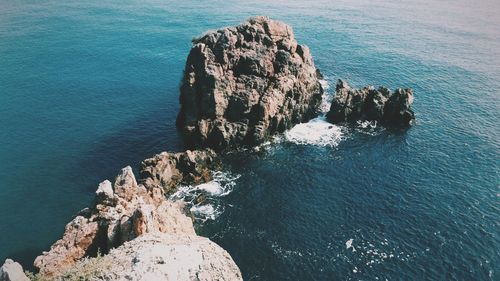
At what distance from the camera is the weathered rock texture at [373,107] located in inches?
4540

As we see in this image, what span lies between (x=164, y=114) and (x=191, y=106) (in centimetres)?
1633

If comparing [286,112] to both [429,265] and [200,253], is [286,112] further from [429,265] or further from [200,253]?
[200,253]

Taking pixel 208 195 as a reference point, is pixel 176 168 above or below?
above

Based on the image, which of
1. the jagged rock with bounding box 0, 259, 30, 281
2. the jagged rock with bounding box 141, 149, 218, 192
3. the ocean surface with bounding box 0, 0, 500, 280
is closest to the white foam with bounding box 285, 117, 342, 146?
the ocean surface with bounding box 0, 0, 500, 280

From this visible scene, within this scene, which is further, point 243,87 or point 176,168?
point 243,87

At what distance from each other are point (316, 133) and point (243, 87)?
23339 mm

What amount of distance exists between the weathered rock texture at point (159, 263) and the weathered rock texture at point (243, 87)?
46449mm

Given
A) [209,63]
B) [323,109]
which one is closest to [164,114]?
[209,63]

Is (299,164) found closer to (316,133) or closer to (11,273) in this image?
(316,133)

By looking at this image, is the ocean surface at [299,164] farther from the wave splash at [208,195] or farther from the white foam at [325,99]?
the white foam at [325,99]

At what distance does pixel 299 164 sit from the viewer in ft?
326

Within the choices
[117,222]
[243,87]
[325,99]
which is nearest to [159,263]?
[117,222]

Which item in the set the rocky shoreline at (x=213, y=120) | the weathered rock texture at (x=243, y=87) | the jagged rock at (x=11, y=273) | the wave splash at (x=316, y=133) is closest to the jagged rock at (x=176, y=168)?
the rocky shoreline at (x=213, y=120)

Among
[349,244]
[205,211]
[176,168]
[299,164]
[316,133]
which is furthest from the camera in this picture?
[316,133]
